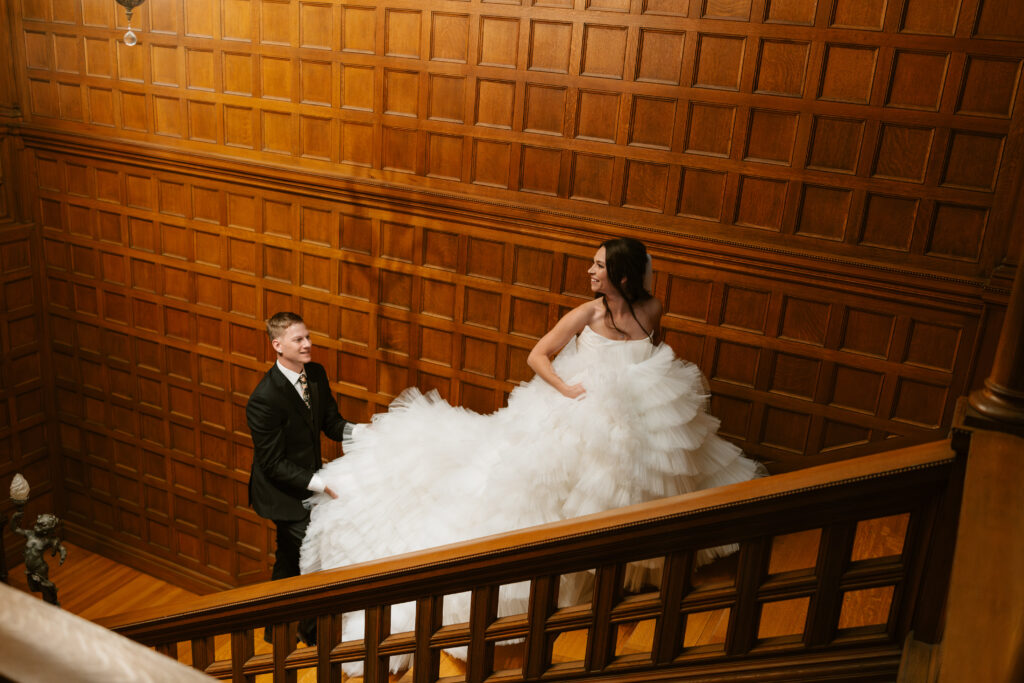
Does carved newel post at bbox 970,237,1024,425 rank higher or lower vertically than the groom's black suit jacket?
higher

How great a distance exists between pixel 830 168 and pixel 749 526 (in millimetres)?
2865

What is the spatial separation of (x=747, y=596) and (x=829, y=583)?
8.3 inches

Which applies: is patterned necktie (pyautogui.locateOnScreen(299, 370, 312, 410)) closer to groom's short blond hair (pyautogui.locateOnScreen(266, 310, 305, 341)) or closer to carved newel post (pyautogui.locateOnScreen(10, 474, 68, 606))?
groom's short blond hair (pyautogui.locateOnScreen(266, 310, 305, 341))

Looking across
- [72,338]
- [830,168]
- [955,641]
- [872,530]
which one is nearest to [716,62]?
[830,168]

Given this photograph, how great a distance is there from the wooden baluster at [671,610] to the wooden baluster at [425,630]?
2.69 feet

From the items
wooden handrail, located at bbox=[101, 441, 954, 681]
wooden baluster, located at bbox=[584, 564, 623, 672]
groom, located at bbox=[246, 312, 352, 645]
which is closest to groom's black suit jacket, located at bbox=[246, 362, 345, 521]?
groom, located at bbox=[246, 312, 352, 645]

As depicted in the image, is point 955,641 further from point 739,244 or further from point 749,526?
point 739,244

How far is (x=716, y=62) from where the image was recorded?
462 cm

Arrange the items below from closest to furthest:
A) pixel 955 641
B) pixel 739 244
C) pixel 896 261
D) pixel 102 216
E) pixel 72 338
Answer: pixel 955 641, pixel 896 261, pixel 739 244, pixel 102 216, pixel 72 338

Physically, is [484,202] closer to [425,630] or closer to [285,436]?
[285,436]

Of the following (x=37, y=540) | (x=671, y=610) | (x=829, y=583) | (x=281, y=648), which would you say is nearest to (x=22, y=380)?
(x=37, y=540)

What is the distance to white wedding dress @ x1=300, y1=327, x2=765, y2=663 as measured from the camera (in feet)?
12.9

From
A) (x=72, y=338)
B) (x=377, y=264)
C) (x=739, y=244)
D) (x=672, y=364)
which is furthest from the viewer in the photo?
(x=72, y=338)

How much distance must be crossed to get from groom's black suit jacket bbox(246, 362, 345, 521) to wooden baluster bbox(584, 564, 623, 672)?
2532 millimetres
